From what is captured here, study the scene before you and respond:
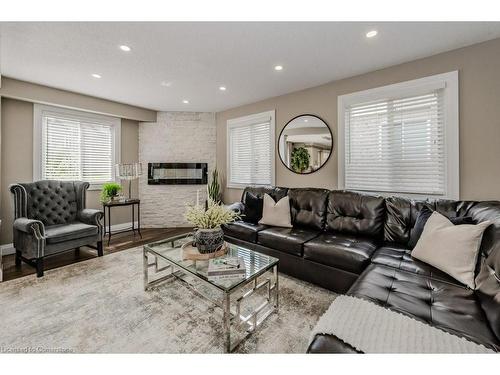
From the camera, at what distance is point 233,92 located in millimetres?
3625

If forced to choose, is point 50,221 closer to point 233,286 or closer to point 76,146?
point 76,146

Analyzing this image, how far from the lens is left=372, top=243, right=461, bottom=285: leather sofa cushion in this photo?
1588 millimetres

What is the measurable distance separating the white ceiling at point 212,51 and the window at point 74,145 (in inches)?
27.1

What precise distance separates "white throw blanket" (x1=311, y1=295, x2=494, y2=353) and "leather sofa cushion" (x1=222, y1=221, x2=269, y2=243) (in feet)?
5.40

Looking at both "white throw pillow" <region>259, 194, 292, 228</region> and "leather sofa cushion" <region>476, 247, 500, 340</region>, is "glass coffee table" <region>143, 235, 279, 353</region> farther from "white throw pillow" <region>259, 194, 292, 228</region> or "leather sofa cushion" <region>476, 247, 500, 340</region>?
"leather sofa cushion" <region>476, 247, 500, 340</region>

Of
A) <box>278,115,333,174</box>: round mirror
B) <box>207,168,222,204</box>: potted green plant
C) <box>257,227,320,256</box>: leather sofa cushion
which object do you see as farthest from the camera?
<box>207,168,222,204</box>: potted green plant

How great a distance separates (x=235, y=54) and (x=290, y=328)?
2658mm

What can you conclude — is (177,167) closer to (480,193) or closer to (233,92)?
(233,92)

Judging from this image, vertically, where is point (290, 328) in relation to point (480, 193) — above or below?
below

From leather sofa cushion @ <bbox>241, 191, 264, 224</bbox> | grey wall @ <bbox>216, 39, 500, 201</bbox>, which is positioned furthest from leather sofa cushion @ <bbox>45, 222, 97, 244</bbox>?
grey wall @ <bbox>216, 39, 500, 201</bbox>

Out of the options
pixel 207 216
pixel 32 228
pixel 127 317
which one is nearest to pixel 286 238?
pixel 207 216

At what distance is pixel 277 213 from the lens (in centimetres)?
301
